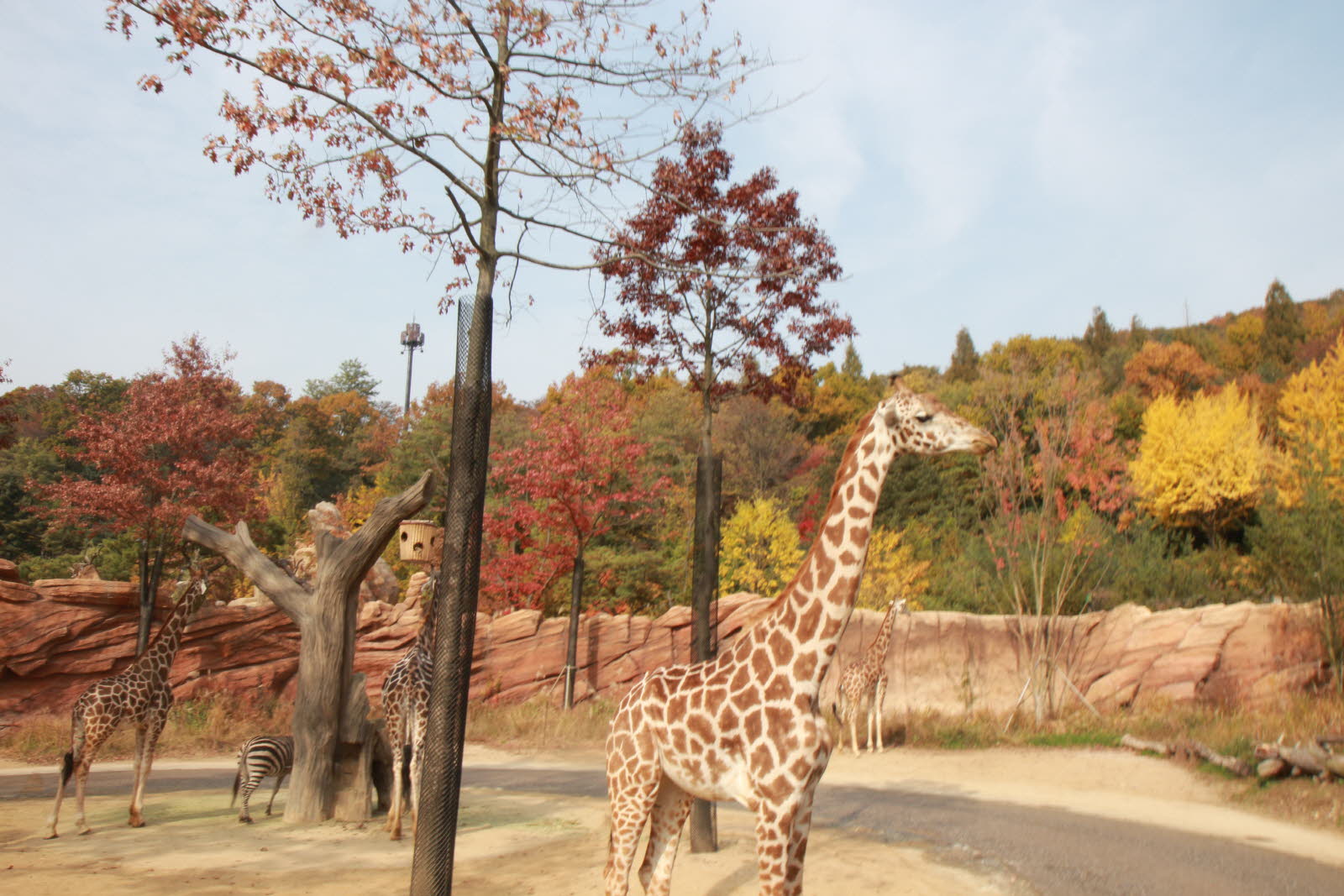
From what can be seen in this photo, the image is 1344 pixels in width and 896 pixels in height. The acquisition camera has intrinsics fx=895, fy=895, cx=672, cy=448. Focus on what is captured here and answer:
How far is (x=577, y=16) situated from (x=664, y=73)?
0.62 metres

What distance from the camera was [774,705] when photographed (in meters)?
4.50

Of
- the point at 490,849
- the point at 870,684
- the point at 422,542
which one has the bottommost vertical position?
the point at 490,849

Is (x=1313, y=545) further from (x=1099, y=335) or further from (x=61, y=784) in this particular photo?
(x=1099, y=335)

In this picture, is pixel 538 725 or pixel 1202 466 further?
pixel 1202 466

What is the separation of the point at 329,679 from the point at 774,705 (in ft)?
17.8

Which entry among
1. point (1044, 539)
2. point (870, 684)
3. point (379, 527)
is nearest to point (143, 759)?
point (379, 527)

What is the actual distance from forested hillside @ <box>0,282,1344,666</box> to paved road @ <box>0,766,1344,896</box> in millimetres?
4282

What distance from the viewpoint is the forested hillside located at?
1572cm

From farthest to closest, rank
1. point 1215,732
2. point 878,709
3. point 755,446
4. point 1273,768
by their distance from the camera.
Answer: point 755,446, point 878,709, point 1215,732, point 1273,768

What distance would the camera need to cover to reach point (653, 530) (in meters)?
23.2

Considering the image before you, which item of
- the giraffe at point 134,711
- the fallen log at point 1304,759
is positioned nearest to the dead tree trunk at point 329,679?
the giraffe at point 134,711

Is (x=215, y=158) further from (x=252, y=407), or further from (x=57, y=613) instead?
(x=252, y=407)

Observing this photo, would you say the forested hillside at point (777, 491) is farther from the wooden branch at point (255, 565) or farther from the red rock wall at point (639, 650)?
the wooden branch at point (255, 565)

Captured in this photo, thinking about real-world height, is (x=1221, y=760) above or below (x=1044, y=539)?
below
